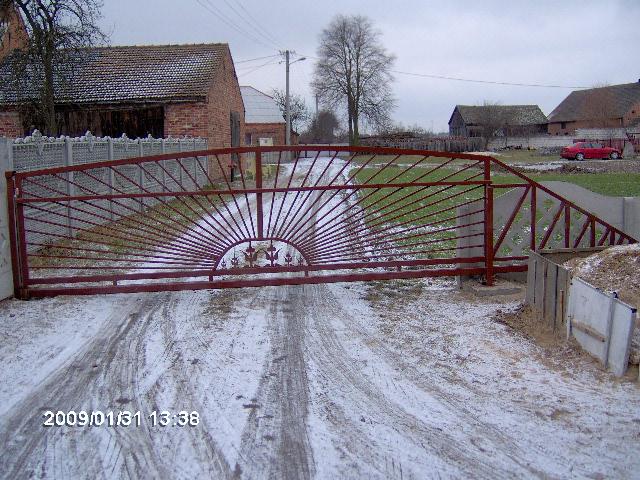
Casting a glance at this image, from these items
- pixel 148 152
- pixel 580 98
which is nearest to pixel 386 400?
pixel 148 152

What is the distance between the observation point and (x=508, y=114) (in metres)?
69.9

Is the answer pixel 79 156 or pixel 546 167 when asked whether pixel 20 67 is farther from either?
pixel 546 167

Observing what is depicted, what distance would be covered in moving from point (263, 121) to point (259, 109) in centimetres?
170

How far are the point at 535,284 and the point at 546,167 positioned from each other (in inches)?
1258

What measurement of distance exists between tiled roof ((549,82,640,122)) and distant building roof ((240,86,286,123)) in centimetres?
3603

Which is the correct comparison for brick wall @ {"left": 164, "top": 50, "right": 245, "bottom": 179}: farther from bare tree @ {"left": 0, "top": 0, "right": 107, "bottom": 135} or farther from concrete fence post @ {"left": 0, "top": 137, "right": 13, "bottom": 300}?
concrete fence post @ {"left": 0, "top": 137, "right": 13, "bottom": 300}

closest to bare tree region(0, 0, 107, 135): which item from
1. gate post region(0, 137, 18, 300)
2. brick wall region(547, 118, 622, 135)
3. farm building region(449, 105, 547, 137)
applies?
gate post region(0, 137, 18, 300)

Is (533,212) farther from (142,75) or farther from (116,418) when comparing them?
(142,75)

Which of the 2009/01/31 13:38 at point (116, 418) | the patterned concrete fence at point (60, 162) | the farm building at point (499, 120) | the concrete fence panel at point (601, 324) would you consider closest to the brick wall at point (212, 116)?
the patterned concrete fence at point (60, 162)

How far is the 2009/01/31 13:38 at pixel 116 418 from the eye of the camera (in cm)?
400

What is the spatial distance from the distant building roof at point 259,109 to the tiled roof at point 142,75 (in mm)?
28530

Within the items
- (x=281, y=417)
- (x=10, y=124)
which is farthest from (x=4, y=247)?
(x=10, y=124)

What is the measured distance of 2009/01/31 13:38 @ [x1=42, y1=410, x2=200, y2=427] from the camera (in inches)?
157

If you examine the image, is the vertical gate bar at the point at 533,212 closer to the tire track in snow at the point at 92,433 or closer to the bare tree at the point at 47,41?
the tire track in snow at the point at 92,433
